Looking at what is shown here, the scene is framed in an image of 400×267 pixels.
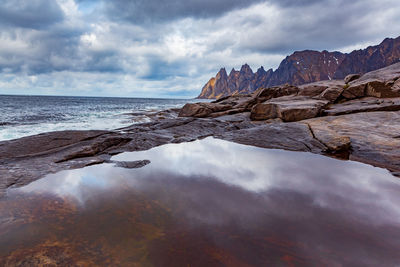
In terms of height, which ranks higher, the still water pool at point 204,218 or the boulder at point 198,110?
the boulder at point 198,110

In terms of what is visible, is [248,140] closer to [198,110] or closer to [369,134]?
[369,134]

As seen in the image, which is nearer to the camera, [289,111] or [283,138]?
[283,138]

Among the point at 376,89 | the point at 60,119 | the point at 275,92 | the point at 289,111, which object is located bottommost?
the point at 60,119

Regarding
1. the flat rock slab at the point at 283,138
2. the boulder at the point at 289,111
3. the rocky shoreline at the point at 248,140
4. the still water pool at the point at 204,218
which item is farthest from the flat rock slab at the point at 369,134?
the boulder at the point at 289,111

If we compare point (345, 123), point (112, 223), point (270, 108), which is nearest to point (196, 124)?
point (270, 108)

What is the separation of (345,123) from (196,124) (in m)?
8.54

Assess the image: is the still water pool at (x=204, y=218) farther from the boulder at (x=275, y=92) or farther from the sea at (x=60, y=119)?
the boulder at (x=275, y=92)

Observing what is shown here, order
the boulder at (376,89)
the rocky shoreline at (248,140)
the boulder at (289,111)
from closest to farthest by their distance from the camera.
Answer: the rocky shoreline at (248,140)
the boulder at (289,111)
the boulder at (376,89)

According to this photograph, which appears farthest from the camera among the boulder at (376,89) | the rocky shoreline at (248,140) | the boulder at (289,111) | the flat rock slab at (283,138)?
the boulder at (376,89)

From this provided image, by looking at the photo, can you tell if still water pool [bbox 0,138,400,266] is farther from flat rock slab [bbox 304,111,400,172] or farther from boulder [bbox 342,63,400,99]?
boulder [bbox 342,63,400,99]

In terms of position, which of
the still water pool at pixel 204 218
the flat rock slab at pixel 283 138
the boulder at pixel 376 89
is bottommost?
the still water pool at pixel 204 218

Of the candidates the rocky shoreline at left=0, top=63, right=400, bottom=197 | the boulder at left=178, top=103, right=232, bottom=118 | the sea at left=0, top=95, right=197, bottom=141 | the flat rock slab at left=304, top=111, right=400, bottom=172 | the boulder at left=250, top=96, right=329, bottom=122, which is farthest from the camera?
the boulder at left=178, top=103, right=232, bottom=118

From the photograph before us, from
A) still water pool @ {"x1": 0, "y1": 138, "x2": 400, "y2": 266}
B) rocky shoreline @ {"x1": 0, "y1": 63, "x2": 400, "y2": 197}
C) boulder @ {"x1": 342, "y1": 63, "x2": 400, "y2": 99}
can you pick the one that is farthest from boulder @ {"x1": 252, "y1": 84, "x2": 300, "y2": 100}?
still water pool @ {"x1": 0, "y1": 138, "x2": 400, "y2": 266}

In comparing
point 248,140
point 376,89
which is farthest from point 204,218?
point 376,89
